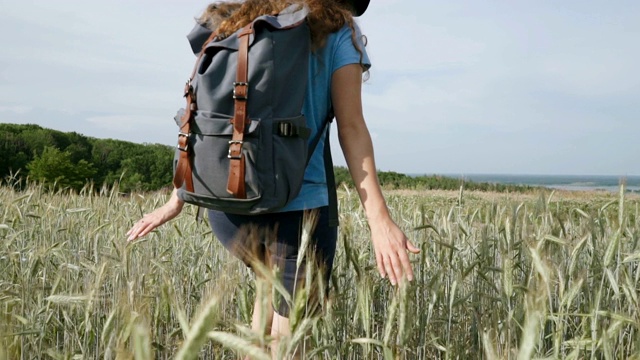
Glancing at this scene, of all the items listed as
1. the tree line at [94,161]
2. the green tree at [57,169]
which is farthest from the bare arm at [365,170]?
the green tree at [57,169]

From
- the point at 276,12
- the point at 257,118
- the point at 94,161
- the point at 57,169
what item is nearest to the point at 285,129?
the point at 257,118

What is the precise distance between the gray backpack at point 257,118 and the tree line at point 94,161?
13.0 m

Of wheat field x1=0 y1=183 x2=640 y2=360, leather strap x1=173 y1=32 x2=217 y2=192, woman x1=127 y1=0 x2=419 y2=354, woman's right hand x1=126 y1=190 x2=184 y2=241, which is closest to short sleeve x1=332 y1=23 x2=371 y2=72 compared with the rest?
woman x1=127 y1=0 x2=419 y2=354

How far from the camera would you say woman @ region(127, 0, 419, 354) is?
1464mm

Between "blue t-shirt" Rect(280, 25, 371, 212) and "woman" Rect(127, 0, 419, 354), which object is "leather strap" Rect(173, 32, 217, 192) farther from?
"blue t-shirt" Rect(280, 25, 371, 212)

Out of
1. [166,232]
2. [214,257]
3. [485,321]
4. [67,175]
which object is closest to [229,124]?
[485,321]

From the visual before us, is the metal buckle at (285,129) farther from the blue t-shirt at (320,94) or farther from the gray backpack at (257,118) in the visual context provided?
the blue t-shirt at (320,94)

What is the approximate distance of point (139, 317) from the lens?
1167mm

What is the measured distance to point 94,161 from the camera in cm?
1694

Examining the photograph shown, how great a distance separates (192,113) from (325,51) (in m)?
0.36

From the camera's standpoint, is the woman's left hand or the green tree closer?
the woman's left hand

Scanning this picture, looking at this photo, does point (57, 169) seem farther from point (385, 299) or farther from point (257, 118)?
point (257, 118)

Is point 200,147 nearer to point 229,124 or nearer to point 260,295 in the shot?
point 229,124

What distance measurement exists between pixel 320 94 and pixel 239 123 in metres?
0.23
